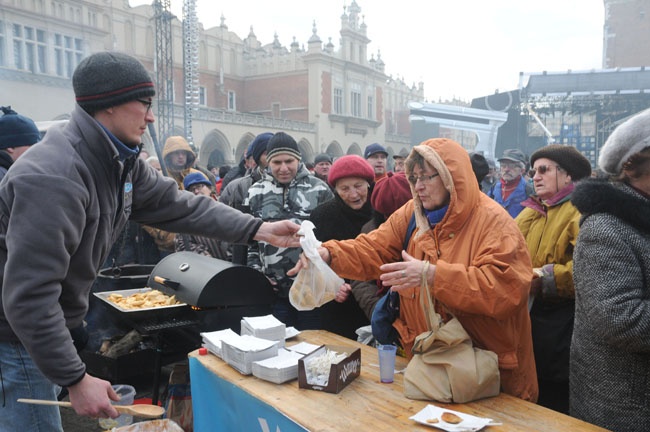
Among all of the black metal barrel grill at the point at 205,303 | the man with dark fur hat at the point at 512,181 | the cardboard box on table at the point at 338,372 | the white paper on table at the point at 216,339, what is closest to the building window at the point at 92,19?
the man with dark fur hat at the point at 512,181

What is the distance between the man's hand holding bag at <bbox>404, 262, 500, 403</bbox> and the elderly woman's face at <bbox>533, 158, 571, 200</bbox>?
5.09 feet

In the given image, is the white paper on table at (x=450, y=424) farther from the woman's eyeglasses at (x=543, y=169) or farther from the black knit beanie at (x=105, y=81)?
the woman's eyeglasses at (x=543, y=169)

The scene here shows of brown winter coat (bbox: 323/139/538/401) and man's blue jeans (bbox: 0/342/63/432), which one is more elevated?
brown winter coat (bbox: 323/139/538/401)

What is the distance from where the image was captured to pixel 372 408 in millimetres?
2018

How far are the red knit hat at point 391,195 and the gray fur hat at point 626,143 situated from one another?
4.43 feet

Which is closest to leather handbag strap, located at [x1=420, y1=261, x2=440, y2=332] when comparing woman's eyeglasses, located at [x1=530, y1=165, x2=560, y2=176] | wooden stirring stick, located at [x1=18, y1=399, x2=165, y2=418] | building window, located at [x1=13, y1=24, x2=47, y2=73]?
wooden stirring stick, located at [x1=18, y1=399, x2=165, y2=418]

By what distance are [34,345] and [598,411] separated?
80.3 inches

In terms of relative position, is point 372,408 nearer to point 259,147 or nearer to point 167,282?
point 167,282

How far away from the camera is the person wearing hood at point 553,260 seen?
8.94ft

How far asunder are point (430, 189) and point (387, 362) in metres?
0.81

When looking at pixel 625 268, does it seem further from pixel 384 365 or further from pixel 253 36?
pixel 253 36

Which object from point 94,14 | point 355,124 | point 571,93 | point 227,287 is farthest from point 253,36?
point 227,287

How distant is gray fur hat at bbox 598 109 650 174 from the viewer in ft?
6.23

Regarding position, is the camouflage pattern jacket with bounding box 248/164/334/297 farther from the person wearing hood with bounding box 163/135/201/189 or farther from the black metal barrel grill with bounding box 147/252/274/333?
the person wearing hood with bounding box 163/135/201/189
